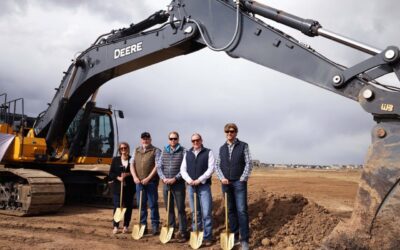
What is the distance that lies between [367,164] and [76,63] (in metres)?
6.82

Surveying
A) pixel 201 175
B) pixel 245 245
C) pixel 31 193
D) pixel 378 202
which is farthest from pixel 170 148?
pixel 31 193

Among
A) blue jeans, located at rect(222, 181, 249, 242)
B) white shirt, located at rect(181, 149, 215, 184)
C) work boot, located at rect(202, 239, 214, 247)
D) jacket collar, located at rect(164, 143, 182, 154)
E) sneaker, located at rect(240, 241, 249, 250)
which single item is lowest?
work boot, located at rect(202, 239, 214, 247)

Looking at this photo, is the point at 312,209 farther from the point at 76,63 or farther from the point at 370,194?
the point at 76,63

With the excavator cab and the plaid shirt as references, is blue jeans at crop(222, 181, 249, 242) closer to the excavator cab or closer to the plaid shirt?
the plaid shirt

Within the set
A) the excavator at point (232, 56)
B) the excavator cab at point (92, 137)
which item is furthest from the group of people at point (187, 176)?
the excavator cab at point (92, 137)

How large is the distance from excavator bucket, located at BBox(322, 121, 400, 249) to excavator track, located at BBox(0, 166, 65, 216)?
7069 mm

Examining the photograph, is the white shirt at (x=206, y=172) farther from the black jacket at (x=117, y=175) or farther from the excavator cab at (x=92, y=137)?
the excavator cab at (x=92, y=137)

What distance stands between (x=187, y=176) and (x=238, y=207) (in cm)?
105

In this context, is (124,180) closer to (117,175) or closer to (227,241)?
(117,175)

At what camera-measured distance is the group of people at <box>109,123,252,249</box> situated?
6.46 metres

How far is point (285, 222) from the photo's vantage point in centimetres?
740

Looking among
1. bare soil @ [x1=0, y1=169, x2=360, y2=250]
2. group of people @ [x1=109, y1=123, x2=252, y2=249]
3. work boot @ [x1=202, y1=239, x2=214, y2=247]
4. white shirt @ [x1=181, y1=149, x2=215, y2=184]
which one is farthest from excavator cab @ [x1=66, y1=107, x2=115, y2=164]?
work boot @ [x1=202, y1=239, x2=214, y2=247]

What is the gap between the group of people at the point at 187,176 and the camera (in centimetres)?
646

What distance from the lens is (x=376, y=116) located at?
502cm
